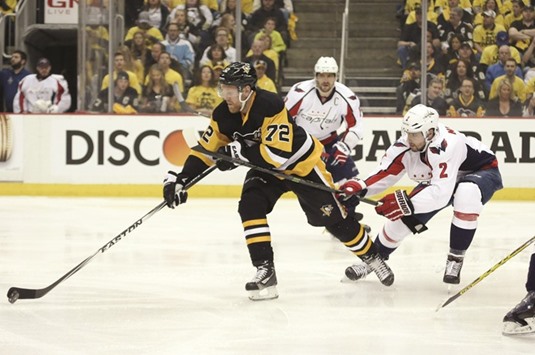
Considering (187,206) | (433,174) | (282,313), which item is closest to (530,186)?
(187,206)

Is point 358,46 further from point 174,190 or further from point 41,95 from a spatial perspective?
point 174,190

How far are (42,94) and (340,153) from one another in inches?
150

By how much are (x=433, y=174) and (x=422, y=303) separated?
569 millimetres

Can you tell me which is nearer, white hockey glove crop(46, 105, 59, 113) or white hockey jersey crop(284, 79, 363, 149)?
white hockey jersey crop(284, 79, 363, 149)

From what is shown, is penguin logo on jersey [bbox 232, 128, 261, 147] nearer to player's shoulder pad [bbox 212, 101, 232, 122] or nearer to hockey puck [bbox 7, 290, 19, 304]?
player's shoulder pad [bbox 212, 101, 232, 122]

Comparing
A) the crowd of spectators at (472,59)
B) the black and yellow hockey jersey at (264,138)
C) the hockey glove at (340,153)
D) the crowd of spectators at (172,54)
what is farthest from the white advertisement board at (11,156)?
the black and yellow hockey jersey at (264,138)

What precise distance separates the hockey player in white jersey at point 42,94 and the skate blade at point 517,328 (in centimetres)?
634

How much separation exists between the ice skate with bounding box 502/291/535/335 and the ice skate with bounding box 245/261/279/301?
3.64 feet

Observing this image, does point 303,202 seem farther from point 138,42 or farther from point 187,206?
point 138,42

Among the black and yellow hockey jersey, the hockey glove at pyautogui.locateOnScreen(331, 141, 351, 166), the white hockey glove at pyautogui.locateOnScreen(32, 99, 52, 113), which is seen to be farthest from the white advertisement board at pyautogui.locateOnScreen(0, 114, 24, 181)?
the black and yellow hockey jersey

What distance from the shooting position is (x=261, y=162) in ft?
15.1

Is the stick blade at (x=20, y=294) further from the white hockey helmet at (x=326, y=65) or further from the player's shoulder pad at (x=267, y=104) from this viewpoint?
the white hockey helmet at (x=326, y=65)

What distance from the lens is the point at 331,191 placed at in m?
4.64

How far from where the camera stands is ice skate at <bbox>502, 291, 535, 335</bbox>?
12.3 feet
